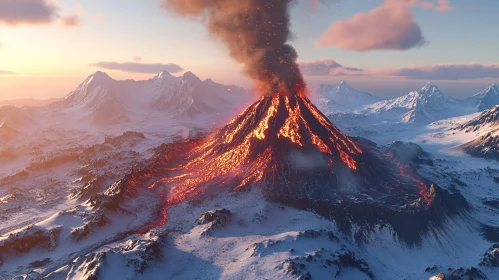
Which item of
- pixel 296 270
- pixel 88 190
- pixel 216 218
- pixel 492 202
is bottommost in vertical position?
pixel 492 202

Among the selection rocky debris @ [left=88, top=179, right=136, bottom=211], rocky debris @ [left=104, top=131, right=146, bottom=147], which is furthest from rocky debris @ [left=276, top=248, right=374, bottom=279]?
rocky debris @ [left=104, top=131, right=146, bottom=147]

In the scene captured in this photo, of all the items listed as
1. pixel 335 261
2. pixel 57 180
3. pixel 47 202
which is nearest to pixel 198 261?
pixel 335 261

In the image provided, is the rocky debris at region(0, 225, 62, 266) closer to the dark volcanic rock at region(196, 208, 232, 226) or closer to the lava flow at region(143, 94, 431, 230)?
the lava flow at region(143, 94, 431, 230)

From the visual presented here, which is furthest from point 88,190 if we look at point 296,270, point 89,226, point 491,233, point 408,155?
point 408,155

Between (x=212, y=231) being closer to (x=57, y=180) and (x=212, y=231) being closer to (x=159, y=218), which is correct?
(x=159, y=218)

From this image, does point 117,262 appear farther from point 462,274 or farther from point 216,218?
point 462,274

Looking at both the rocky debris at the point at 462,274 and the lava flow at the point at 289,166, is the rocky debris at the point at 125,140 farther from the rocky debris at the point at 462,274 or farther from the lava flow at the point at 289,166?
the rocky debris at the point at 462,274
